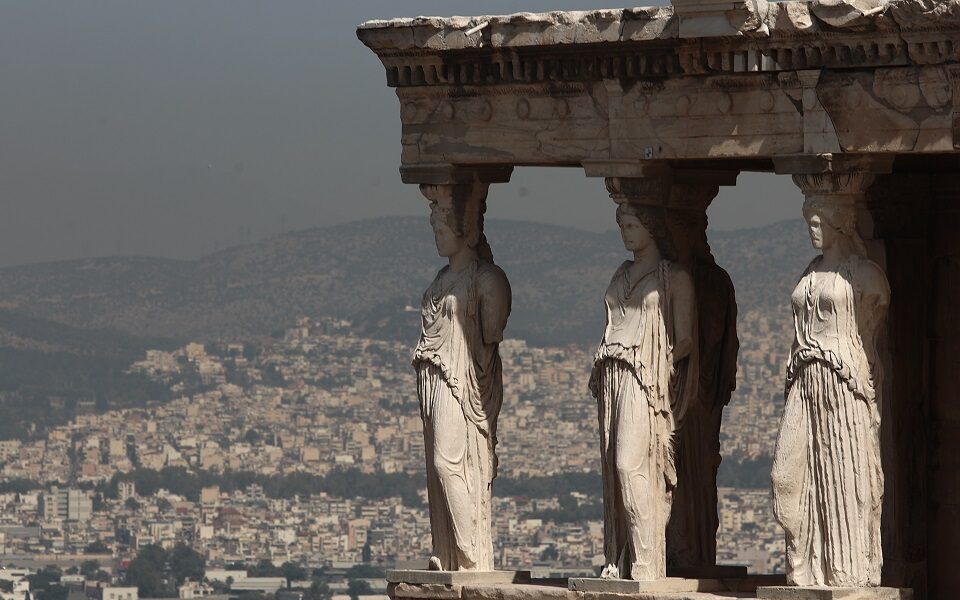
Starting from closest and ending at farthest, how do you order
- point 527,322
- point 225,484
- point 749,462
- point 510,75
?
point 510,75
point 749,462
point 527,322
point 225,484

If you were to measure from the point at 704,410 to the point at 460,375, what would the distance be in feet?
7.30

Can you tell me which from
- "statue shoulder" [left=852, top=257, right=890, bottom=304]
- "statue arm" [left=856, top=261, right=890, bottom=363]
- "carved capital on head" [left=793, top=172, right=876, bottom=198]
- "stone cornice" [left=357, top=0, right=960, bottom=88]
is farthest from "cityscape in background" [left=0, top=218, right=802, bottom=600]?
"carved capital on head" [left=793, top=172, right=876, bottom=198]

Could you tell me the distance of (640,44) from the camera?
1053 inches

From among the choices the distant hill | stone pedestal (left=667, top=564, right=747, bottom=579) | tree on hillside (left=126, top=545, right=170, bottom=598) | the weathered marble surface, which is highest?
the distant hill

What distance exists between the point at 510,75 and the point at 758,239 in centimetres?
6432

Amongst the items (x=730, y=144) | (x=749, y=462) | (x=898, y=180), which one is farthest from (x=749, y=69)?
(x=749, y=462)

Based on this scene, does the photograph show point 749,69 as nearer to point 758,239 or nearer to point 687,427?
point 687,427

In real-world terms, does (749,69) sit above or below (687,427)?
above

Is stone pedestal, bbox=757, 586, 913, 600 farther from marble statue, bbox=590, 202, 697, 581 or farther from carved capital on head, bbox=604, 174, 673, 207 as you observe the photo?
carved capital on head, bbox=604, 174, 673, 207

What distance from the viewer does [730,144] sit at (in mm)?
26484

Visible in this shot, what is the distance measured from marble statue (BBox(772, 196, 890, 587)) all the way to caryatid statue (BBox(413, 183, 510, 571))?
2.94 m

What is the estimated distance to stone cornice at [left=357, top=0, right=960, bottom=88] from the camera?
2559 cm

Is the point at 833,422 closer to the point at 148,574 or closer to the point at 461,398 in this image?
the point at 461,398

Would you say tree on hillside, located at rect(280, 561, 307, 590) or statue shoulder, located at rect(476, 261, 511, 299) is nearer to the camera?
statue shoulder, located at rect(476, 261, 511, 299)
